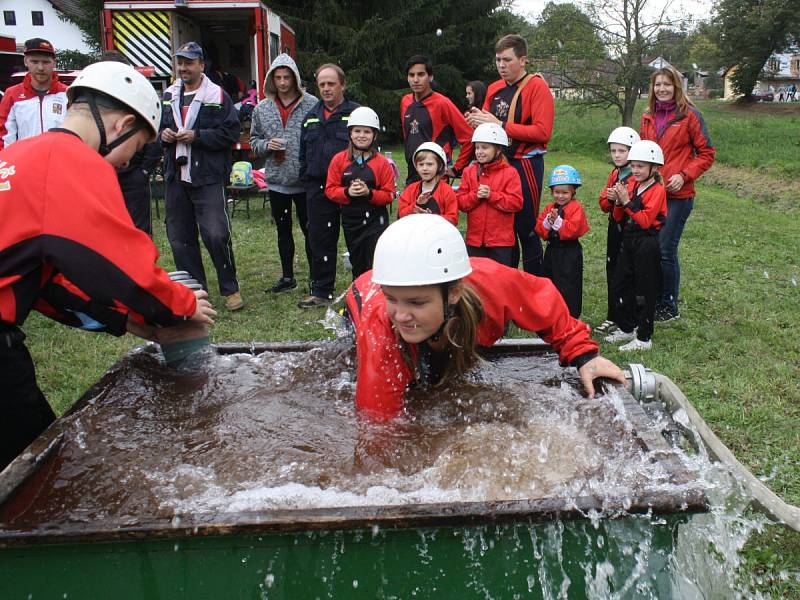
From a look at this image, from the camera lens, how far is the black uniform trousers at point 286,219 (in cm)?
756

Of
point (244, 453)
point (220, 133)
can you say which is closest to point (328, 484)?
point (244, 453)

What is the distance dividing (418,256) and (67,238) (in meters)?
1.35

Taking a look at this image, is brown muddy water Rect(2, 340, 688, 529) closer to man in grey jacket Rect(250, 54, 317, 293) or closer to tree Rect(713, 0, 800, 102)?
man in grey jacket Rect(250, 54, 317, 293)

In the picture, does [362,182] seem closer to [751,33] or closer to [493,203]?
[493,203]

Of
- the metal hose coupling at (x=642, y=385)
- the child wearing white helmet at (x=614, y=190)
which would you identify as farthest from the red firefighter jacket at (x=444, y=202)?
the metal hose coupling at (x=642, y=385)

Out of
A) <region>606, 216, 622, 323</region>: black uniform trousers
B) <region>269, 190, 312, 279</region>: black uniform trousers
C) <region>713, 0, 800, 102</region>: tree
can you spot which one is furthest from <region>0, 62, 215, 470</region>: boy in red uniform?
<region>713, 0, 800, 102</region>: tree

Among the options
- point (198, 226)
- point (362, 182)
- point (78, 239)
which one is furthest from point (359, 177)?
point (78, 239)

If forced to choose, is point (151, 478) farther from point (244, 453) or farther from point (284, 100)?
point (284, 100)

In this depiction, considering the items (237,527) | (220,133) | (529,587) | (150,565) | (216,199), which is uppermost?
(220,133)

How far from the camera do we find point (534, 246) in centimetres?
660

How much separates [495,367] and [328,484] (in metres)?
1.43

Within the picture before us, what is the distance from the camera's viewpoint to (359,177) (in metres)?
6.73

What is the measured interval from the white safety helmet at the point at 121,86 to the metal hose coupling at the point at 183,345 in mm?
875

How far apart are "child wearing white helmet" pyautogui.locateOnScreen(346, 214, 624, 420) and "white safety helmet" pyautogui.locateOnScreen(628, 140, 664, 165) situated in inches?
108
